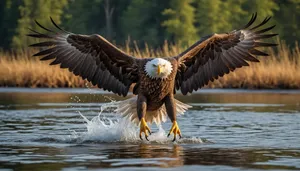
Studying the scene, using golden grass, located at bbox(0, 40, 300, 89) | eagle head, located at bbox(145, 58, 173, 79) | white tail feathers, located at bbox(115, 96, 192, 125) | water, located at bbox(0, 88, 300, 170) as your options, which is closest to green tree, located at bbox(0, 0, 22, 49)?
golden grass, located at bbox(0, 40, 300, 89)

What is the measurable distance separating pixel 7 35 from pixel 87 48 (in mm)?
46489

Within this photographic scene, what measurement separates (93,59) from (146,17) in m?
40.2

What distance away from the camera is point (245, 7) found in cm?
5147

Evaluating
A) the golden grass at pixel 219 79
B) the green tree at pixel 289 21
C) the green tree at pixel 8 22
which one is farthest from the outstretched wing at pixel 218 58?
the green tree at pixel 8 22

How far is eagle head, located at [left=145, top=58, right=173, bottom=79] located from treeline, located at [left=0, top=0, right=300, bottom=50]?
33.1 m

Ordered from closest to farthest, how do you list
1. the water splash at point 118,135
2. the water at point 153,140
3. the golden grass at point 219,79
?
1. the water at point 153,140
2. the water splash at point 118,135
3. the golden grass at point 219,79

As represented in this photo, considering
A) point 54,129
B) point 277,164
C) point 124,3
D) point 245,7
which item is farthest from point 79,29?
point 277,164

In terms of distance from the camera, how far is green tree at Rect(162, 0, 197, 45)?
4809 cm

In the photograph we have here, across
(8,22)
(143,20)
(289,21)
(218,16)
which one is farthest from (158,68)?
(8,22)

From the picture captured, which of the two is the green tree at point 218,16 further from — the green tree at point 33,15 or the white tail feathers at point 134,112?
the white tail feathers at point 134,112

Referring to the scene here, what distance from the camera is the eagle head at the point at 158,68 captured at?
475 inches

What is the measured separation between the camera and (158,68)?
12047mm

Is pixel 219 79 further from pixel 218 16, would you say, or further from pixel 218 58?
pixel 218 16

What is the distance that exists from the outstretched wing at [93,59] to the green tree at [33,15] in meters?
39.4
